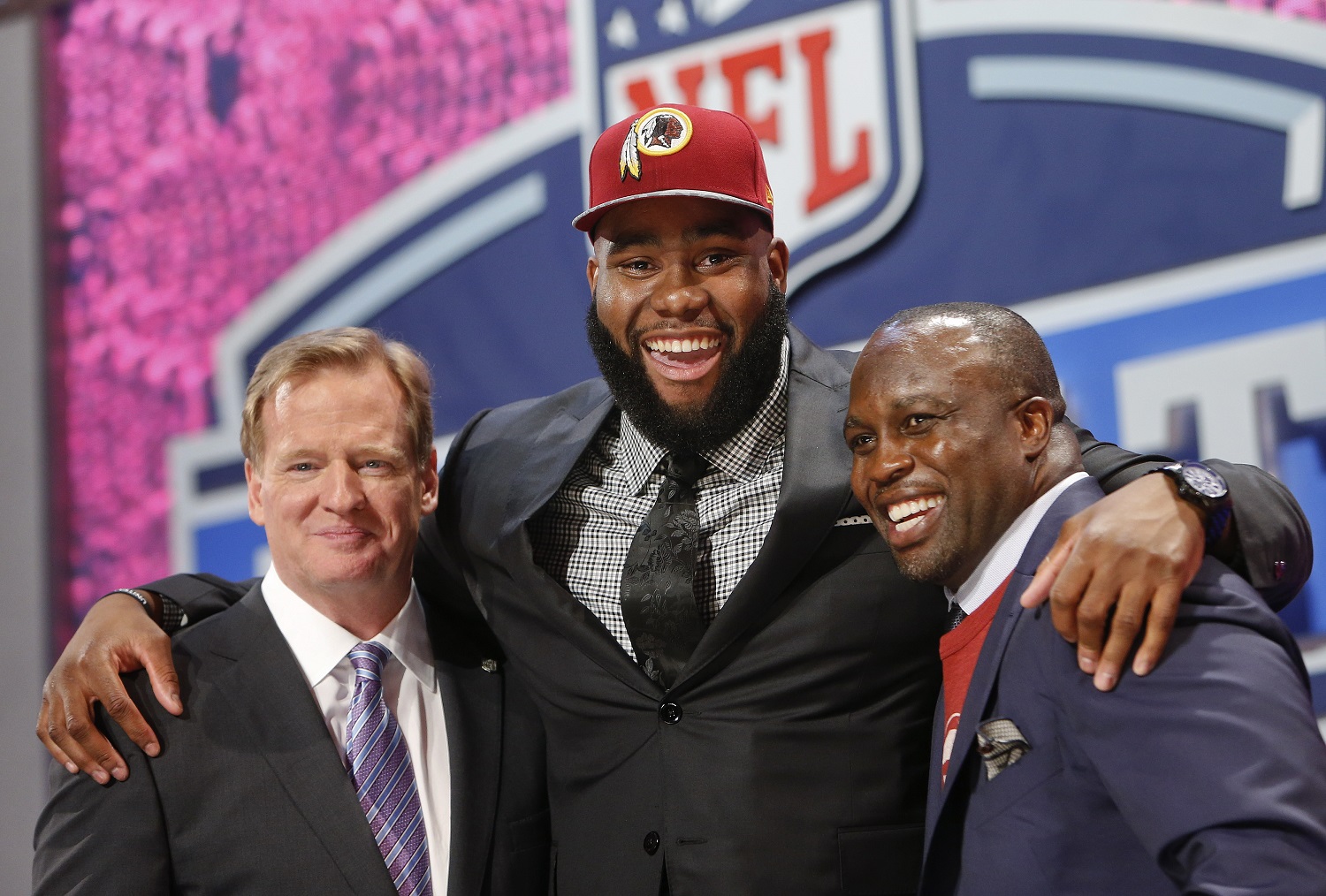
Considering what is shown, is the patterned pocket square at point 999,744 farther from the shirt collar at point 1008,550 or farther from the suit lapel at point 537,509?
the suit lapel at point 537,509

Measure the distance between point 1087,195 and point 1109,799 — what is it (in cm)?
213

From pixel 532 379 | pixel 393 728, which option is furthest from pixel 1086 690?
pixel 532 379

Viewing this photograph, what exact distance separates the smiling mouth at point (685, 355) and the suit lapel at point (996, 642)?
699 mm

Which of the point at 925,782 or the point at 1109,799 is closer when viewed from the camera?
the point at 1109,799

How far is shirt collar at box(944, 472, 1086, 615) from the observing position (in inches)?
66.0

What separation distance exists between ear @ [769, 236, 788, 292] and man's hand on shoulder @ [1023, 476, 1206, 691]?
90cm

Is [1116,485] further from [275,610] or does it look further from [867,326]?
[867,326]

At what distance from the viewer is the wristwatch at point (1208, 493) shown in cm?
148

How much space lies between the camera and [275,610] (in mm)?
2080

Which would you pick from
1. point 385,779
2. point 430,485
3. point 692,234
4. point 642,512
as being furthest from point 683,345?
point 385,779

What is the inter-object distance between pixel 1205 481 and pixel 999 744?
1.32 ft

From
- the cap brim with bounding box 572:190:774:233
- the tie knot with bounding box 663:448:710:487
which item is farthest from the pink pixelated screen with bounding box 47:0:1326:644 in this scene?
the tie knot with bounding box 663:448:710:487

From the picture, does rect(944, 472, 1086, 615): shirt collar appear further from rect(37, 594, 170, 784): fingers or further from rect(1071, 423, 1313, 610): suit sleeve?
rect(37, 594, 170, 784): fingers

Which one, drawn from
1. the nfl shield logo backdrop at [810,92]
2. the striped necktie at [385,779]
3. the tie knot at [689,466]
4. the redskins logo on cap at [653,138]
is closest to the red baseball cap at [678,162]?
the redskins logo on cap at [653,138]
